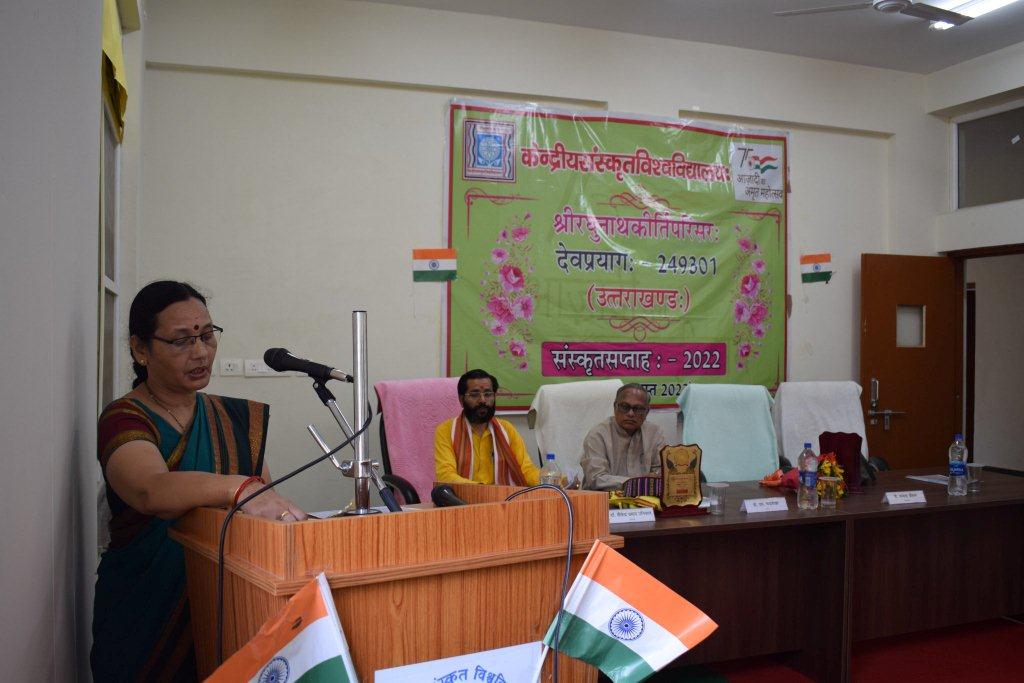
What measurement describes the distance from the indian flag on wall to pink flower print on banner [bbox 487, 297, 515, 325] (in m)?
3.42

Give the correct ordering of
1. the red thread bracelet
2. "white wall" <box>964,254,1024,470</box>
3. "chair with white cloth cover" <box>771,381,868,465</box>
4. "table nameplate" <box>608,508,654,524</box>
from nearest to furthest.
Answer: the red thread bracelet → "table nameplate" <box>608,508,654,524</box> → "chair with white cloth cover" <box>771,381,868,465</box> → "white wall" <box>964,254,1024,470</box>

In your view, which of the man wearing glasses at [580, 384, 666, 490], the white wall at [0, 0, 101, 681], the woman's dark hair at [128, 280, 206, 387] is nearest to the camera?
the white wall at [0, 0, 101, 681]

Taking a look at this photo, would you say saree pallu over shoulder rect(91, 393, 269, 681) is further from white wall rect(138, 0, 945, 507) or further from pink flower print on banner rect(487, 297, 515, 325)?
pink flower print on banner rect(487, 297, 515, 325)

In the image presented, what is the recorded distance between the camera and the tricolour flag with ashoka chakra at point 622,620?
0.94 m

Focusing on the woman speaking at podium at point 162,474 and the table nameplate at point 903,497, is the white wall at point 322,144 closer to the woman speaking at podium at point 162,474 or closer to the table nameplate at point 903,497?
the table nameplate at point 903,497

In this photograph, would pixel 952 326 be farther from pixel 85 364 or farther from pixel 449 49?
pixel 85 364

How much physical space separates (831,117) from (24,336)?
5022 mm

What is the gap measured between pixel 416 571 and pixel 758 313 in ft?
13.9

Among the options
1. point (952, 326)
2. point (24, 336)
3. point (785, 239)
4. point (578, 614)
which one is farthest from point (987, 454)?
point (24, 336)

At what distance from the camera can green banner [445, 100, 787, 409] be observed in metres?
4.24

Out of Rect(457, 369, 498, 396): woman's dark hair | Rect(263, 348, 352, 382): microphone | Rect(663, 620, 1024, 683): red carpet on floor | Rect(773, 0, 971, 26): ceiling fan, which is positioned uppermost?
Rect(773, 0, 971, 26): ceiling fan

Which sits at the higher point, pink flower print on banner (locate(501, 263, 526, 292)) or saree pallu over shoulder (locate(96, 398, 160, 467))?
pink flower print on banner (locate(501, 263, 526, 292))

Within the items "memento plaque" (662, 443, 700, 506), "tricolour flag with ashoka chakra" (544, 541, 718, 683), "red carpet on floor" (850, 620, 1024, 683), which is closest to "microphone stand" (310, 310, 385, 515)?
"tricolour flag with ashoka chakra" (544, 541, 718, 683)

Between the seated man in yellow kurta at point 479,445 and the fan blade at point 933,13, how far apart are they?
245 cm
